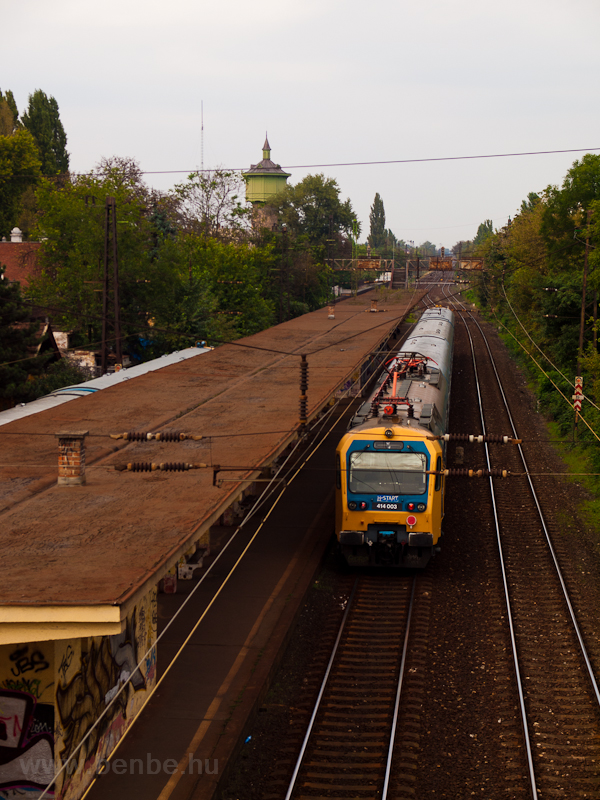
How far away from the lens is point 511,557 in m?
17.5

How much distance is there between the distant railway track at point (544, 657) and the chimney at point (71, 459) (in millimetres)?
7088

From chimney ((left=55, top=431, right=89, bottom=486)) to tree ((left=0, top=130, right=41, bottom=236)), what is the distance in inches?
2399

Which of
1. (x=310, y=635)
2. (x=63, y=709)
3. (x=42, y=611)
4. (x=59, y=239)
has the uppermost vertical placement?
(x=59, y=239)

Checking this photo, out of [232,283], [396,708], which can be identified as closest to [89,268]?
[232,283]

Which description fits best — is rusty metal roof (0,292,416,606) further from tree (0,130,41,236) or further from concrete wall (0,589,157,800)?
tree (0,130,41,236)

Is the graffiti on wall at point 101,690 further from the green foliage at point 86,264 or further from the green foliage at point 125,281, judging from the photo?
the green foliage at point 86,264

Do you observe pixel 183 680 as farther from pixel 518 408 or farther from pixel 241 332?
pixel 241 332

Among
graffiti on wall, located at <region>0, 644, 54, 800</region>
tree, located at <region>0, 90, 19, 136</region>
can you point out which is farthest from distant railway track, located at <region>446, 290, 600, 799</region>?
tree, located at <region>0, 90, 19, 136</region>

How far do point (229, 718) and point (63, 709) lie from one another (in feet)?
9.26

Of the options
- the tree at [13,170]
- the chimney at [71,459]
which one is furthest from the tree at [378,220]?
the chimney at [71,459]

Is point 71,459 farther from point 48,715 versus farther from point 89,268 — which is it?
point 89,268

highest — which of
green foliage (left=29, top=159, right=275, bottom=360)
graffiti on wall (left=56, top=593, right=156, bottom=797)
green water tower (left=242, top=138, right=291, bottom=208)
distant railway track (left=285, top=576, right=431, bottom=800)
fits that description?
green water tower (left=242, top=138, right=291, bottom=208)

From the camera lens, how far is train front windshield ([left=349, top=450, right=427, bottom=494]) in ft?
49.7

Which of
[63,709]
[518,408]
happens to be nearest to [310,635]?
[63,709]
